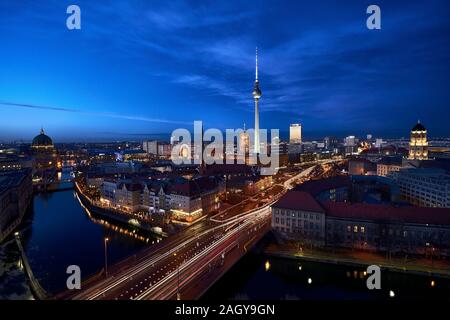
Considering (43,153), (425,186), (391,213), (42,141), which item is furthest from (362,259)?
(42,141)

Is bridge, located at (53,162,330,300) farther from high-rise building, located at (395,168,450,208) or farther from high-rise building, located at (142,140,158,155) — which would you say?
high-rise building, located at (142,140,158,155)

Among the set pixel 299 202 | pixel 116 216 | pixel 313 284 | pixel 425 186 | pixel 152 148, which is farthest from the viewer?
pixel 152 148

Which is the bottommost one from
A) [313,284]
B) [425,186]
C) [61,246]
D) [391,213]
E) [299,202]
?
[313,284]

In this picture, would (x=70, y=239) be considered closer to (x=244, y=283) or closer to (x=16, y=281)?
(x=16, y=281)

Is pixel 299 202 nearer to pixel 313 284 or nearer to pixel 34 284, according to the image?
pixel 313 284

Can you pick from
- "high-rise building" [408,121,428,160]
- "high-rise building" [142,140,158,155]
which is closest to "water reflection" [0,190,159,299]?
"high-rise building" [408,121,428,160]

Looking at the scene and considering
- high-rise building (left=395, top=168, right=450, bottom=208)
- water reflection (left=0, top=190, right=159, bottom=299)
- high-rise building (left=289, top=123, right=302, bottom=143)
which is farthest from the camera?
high-rise building (left=289, top=123, right=302, bottom=143)
